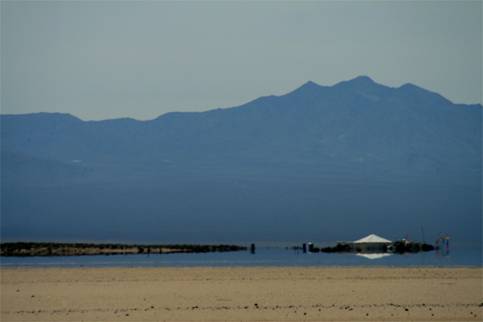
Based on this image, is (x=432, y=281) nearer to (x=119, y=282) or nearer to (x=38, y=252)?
(x=119, y=282)

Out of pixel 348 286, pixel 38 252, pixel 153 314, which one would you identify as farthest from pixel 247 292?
pixel 38 252

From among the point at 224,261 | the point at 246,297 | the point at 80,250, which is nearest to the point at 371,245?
the point at 80,250

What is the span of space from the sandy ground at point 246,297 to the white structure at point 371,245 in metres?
45.5

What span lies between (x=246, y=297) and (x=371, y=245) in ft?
197

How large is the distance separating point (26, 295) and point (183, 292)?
4.82m

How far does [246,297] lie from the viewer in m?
27.1

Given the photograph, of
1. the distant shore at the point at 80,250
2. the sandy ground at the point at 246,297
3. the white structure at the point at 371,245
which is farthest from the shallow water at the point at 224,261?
the sandy ground at the point at 246,297

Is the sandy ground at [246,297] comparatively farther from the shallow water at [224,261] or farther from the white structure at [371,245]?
the white structure at [371,245]

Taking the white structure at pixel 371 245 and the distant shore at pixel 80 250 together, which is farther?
the white structure at pixel 371 245

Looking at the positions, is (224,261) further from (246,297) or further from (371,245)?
(246,297)

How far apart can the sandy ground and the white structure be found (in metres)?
45.5

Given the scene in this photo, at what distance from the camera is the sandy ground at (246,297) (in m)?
22.5

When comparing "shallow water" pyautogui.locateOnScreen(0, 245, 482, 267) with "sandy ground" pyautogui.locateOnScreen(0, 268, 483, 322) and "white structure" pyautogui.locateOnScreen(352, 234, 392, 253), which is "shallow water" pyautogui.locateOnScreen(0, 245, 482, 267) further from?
"sandy ground" pyautogui.locateOnScreen(0, 268, 483, 322)

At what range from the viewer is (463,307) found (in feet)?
78.7
